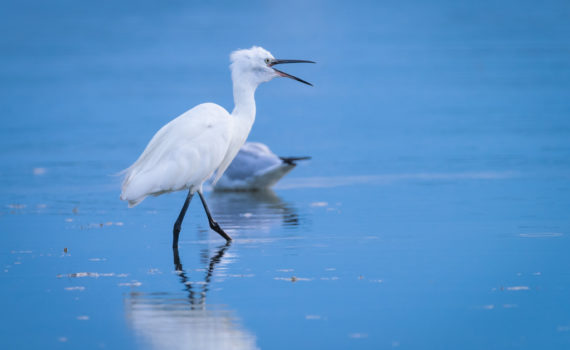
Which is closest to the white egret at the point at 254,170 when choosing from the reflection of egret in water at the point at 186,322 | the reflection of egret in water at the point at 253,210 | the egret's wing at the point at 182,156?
the reflection of egret in water at the point at 253,210

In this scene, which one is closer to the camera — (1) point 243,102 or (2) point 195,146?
(2) point 195,146

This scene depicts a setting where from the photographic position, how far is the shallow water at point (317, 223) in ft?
22.1

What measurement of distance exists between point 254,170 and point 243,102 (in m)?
3.02

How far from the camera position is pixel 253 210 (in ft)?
38.1

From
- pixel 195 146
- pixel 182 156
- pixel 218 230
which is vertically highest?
pixel 195 146

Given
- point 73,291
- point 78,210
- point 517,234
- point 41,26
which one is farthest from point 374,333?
point 41,26

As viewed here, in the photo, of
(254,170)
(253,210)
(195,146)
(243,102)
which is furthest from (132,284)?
(254,170)

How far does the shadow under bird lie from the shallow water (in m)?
0.56

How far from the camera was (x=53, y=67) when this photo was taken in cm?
3525

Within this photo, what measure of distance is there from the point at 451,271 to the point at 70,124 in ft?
48.0

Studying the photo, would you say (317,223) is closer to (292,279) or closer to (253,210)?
(253,210)

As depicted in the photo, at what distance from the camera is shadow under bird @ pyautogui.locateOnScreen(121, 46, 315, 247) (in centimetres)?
926

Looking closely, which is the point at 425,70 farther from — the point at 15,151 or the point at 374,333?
the point at 374,333

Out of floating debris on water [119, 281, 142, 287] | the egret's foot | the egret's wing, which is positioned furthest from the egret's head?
floating debris on water [119, 281, 142, 287]
